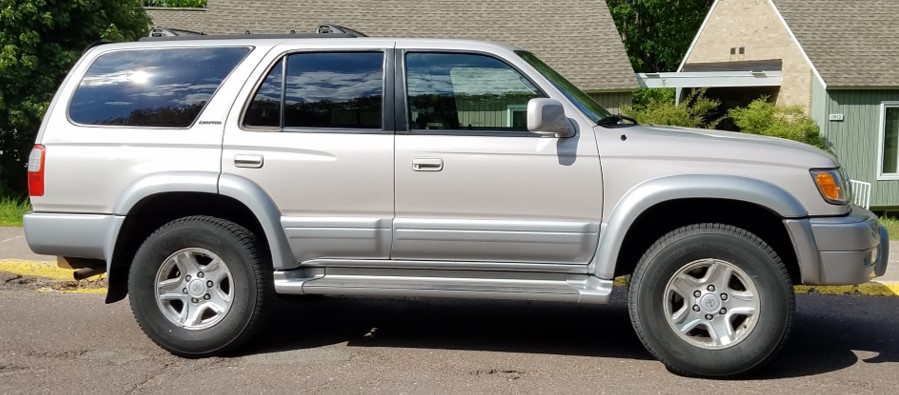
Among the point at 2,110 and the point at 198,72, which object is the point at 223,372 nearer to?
the point at 198,72

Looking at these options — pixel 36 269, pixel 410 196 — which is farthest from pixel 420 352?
pixel 36 269

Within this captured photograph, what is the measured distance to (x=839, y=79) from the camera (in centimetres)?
2155

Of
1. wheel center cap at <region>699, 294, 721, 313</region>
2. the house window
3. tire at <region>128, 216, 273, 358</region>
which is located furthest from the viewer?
the house window

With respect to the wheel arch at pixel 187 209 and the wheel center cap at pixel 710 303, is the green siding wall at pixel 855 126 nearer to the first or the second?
the wheel center cap at pixel 710 303

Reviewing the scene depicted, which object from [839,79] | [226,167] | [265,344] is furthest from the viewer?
[839,79]

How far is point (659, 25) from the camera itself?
41.8 meters

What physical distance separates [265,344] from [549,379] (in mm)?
1904

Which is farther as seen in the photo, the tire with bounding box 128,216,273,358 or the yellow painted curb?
the yellow painted curb

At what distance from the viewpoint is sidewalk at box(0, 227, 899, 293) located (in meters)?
8.49

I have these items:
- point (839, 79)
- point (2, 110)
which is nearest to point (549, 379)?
point (2, 110)

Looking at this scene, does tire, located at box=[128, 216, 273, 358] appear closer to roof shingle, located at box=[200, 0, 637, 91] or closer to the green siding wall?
roof shingle, located at box=[200, 0, 637, 91]

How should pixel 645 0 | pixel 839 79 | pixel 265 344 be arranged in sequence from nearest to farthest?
pixel 265 344
pixel 839 79
pixel 645 0

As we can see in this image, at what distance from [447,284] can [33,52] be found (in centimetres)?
1049

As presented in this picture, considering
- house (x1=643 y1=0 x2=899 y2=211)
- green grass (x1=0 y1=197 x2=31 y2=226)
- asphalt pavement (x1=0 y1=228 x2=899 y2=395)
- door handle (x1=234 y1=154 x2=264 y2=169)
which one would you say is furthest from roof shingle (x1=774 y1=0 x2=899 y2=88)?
door handle (x1=234 y1=154 x2=264 y2=169)
